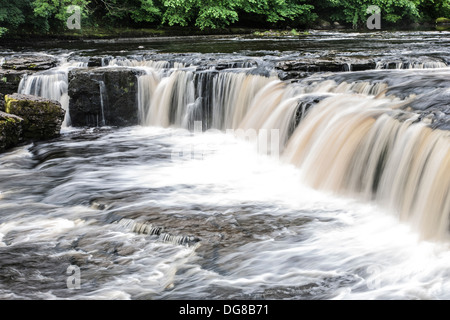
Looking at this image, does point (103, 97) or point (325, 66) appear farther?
point (103, 97)

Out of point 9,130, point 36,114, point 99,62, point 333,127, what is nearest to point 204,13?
point 99,62

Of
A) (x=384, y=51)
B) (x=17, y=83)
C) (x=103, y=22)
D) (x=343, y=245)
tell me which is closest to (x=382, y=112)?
(x=343, y=245)

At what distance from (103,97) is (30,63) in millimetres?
2187

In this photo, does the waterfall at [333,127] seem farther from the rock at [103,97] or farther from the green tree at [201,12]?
the green tree at [201,12]

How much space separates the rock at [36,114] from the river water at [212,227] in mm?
775

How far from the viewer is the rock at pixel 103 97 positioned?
10.6 meters

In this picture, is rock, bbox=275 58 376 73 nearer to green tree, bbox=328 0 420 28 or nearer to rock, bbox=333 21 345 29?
green tree, bbox=328 0 420 28

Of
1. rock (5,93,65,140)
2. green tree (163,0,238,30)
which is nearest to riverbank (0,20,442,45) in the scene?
green tree (163,0,238,30)

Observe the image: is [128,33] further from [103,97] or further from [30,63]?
[103,97]

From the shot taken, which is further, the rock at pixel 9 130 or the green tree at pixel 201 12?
the green tree at pixel 201 12

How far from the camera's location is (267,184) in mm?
6633

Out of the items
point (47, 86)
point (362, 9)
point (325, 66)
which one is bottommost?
point (47, 86)

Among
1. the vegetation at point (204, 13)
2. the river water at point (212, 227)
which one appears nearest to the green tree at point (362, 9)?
the vegetation at point (204, 13)

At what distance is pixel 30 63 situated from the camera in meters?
11.6
